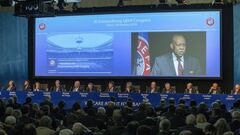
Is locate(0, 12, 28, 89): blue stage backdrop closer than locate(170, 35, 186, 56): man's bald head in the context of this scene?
No

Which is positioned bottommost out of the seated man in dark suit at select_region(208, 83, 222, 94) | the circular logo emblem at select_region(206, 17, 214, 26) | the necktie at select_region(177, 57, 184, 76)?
the seated man in dark suit at select_region(208, 83, 222, 94)

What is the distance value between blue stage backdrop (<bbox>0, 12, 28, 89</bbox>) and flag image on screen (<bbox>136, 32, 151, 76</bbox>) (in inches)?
209

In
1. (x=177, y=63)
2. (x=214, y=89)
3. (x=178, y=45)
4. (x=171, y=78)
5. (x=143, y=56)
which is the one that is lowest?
(x=214, y=89)

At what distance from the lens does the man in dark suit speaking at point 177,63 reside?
58.5ft

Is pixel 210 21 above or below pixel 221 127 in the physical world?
above

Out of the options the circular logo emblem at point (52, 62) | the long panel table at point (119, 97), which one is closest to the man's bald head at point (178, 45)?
the long panel table at point (119, 97)

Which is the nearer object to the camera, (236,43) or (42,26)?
(236,43)

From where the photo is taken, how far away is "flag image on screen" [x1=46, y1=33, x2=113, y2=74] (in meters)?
19.0

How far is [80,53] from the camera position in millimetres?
19375

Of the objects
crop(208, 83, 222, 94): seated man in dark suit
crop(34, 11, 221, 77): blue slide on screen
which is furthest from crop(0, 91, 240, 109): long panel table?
crop(34, 11, 221, 77): blue slide on screen

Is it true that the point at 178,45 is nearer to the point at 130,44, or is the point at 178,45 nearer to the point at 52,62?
the point at 130,44

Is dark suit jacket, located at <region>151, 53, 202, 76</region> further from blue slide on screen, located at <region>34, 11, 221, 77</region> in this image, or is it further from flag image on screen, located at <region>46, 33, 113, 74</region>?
flag image on screen, located at <region>46, 33, 113, 74</region>

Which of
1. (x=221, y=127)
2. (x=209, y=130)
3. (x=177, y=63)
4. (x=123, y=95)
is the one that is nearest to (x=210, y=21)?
(x=177, y=63)

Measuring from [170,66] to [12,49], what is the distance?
7.16m
